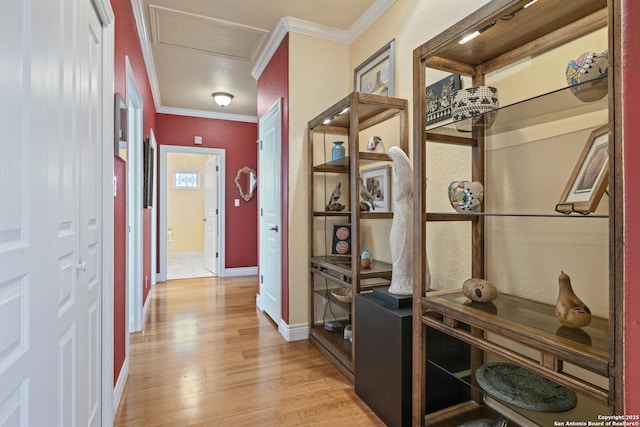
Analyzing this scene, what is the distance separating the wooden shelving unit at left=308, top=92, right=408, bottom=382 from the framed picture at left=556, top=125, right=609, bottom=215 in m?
1.25

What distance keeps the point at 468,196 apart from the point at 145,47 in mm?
3271

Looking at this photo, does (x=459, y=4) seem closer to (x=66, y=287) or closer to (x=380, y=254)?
(x=380, y=254)

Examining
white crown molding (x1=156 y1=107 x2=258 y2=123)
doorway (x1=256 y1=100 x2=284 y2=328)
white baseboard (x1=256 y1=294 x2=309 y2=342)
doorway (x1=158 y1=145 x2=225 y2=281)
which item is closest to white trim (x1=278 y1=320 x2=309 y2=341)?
white baseboard (x1=256 y1=294 x2=309 y2=342)

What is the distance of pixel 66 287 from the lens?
3.80ft

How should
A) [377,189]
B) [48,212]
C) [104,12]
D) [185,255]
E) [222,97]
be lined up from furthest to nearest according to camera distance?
[185,255], [222,97], [377,189], [104,12], [48,212]

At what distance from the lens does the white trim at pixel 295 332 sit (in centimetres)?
288

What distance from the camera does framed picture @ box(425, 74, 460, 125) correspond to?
1.94 m

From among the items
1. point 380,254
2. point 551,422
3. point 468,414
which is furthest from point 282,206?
point 551,422

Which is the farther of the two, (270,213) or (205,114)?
(205,114)

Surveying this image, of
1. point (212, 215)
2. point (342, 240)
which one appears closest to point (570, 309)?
point (342, 240)

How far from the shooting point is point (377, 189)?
2648mm

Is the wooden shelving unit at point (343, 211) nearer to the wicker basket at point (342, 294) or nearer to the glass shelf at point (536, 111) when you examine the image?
the wicker basket at point (342, 294)

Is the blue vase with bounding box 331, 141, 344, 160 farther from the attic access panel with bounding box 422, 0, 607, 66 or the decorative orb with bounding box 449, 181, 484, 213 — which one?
the decorative orb with bounding box 449, 181, 484, 213

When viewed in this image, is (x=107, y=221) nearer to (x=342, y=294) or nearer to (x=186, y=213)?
(x=342, y=294)
